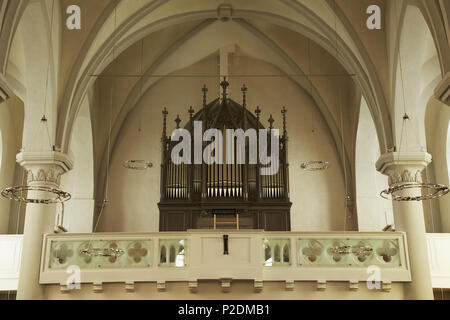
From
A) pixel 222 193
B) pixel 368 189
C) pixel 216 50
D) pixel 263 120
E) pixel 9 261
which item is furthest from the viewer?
pixel 216 50

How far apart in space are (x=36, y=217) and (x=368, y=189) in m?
10.4

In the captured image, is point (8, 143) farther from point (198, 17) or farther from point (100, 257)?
point (198, 17)

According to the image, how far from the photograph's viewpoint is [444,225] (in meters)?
18.0

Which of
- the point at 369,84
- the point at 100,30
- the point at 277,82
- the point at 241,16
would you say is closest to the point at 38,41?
the point at 100,30

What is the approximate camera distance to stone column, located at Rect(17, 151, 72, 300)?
13.3 m

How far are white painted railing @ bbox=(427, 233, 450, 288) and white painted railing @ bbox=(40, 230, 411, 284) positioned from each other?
2.39 m

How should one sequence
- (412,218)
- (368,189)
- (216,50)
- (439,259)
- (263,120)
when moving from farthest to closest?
1. (216,50)
2. (263,120)
3. (368,189)
4. (439,259)
5. (412,218)

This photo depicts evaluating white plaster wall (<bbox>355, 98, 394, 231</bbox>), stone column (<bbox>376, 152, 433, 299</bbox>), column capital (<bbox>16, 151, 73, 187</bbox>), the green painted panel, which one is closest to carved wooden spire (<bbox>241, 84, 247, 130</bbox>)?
white plaster wall (<bbox>355, 98, 394, 231</bbox>)

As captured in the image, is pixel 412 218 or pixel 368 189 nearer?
pixel 412 218

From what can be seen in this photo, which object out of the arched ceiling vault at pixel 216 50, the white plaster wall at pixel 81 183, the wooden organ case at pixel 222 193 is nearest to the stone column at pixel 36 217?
the wooden organ case at pixel 222 193

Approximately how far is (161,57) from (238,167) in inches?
188

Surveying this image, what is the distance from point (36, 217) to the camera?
13.7 m

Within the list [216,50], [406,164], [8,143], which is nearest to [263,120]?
[216,50]
